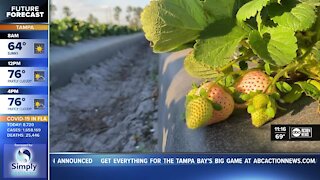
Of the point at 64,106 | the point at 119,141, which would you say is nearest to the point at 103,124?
the point at 119,141

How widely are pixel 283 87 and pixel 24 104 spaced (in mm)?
580

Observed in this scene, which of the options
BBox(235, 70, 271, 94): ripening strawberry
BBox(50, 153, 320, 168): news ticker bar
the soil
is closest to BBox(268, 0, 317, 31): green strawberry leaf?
BBox(235, 70, 271, 94): ripening strawberry

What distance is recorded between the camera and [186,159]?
4.19ft

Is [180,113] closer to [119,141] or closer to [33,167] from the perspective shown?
[119,141]

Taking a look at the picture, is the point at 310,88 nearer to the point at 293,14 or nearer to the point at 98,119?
the point at 293,14

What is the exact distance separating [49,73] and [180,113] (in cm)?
37

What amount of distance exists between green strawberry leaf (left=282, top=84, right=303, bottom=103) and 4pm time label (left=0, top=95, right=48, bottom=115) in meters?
0.55

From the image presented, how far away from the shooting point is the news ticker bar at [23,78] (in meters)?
1.27

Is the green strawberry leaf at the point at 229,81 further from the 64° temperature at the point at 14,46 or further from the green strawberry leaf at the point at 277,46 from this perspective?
the 64° temperature at the point at 14,46

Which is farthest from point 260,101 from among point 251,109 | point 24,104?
point 24,104

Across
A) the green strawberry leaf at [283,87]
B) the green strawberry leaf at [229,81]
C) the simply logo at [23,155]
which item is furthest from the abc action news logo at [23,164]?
the green strawberry leaf at [283,87]

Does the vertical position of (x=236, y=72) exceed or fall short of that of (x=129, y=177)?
it exceeds it

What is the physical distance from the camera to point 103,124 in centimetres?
158

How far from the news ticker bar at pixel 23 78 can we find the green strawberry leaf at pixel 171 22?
23 centimetres
